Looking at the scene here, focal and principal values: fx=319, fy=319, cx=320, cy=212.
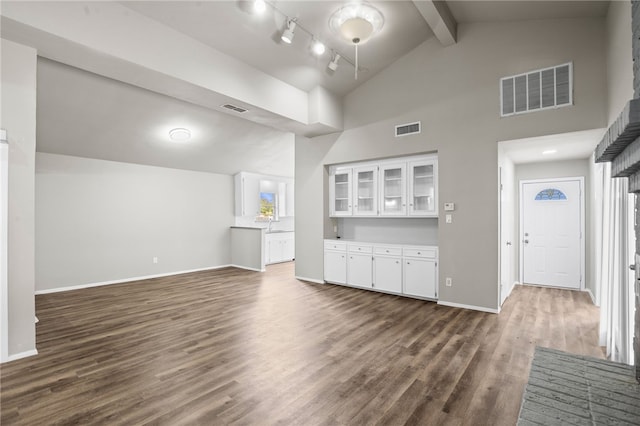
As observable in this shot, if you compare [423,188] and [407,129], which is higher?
[407,129]

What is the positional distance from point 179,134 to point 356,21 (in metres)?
3.92

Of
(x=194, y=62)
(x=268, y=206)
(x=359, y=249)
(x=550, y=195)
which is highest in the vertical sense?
(x=194, y=62)

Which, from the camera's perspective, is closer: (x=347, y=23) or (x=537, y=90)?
(x=347, y=23)

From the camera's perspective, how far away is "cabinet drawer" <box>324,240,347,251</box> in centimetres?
575

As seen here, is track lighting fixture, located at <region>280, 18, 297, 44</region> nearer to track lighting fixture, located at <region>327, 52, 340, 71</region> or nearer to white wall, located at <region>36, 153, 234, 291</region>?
track lighting fixture, located at <region>327, 52, 340, 71</region>

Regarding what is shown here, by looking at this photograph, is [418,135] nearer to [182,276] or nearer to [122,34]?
[122,34]

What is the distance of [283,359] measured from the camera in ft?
9.59

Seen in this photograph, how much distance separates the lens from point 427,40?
15.6 ft

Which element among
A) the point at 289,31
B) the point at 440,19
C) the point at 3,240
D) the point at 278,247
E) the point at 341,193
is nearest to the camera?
the point at 3,240

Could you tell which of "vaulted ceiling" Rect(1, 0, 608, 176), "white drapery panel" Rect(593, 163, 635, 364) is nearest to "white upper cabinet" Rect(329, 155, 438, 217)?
"vaulted ceiling" Rect(1, 0, 608, 176)

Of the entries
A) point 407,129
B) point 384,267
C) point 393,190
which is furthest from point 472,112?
point 384,267

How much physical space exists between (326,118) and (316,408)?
14.3 ft

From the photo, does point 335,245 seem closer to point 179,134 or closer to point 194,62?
point 179,134

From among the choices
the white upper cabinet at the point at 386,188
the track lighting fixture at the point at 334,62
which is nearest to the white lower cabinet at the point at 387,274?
the white upper cabinet at the point at 386,188
